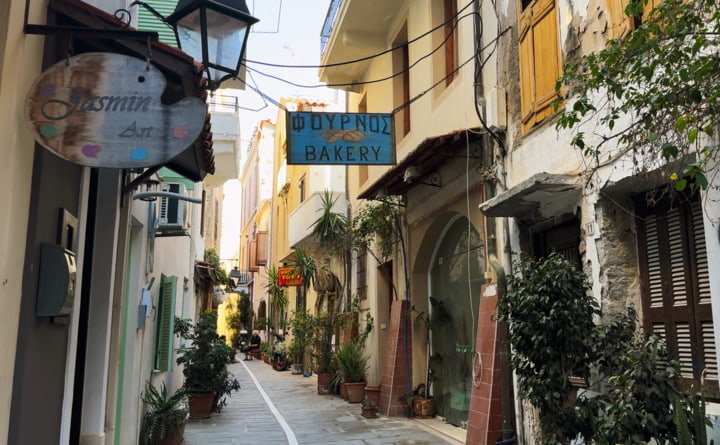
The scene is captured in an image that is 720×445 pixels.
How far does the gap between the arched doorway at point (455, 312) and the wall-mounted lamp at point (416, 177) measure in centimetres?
74

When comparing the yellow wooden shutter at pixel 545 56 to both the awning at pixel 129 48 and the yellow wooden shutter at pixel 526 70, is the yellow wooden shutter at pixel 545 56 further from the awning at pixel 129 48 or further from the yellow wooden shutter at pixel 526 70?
the awning at pixel 129 48

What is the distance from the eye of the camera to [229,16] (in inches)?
179

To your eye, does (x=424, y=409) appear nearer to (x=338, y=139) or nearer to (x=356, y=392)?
(x=356, y=392)

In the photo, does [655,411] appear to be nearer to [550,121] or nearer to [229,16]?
[550,121]

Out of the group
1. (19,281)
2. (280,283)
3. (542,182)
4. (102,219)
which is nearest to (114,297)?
(102,219)

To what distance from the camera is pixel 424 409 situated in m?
11.2

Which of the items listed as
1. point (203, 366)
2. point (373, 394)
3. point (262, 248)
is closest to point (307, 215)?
point (373, 394)

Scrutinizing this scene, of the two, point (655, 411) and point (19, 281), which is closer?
point (19, 281)

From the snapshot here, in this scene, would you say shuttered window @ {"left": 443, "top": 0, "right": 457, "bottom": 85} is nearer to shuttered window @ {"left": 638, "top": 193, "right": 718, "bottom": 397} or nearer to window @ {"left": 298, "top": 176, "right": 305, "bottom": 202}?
shuttered window @ {"left": 638, "top": 193, "right": 718, "bottom": 397}

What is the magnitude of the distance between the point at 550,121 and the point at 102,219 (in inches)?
188

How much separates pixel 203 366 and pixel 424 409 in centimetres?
402

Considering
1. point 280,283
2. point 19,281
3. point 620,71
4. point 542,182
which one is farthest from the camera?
point 280,283

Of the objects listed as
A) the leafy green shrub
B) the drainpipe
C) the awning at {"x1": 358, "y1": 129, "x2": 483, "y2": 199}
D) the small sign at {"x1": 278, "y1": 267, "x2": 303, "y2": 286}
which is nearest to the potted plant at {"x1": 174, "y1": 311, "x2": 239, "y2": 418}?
the awning at {"x1": 358, "y1": 129, "x2": 483, "y2": 199}

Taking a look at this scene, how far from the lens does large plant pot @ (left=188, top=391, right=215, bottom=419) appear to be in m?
11.4
